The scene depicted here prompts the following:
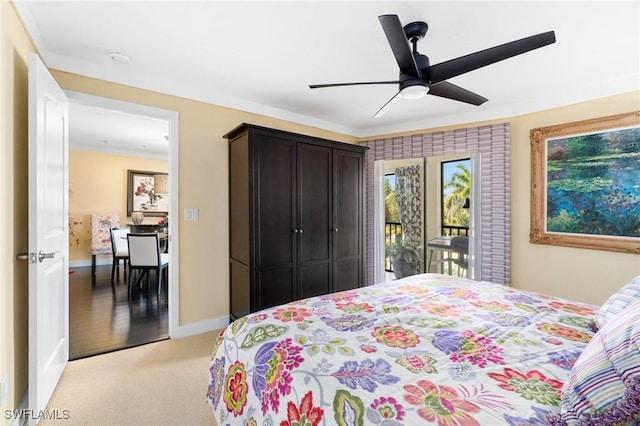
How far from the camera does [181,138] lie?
304 centimetres

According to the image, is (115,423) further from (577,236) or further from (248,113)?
(577,236)

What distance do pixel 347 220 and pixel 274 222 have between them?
106 cm

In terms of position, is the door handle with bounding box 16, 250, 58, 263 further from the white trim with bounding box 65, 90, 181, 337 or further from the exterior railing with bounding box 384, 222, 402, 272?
the exterior railing with bounding box 384, 222, 402, 272

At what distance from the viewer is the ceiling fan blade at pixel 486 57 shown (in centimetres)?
155

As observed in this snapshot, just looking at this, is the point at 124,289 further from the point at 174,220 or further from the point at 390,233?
the point at 390,233

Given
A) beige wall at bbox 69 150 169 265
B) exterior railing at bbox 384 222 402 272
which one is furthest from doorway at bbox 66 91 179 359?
exterior railing at bbox 384 222 402 272

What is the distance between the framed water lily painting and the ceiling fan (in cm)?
175

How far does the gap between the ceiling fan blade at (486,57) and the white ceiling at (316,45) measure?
366 millimetres

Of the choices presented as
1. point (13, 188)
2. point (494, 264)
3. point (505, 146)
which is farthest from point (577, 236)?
point (13, 188)

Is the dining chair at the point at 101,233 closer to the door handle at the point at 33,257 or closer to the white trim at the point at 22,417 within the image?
the white trim at the point at 22,417

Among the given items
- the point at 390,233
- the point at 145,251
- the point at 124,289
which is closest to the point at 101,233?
the point at 124,289

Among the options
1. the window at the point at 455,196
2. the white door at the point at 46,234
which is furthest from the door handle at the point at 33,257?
the window at the point at 455,196

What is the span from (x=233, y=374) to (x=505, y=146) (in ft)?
11.9

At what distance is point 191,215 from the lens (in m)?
3.11
